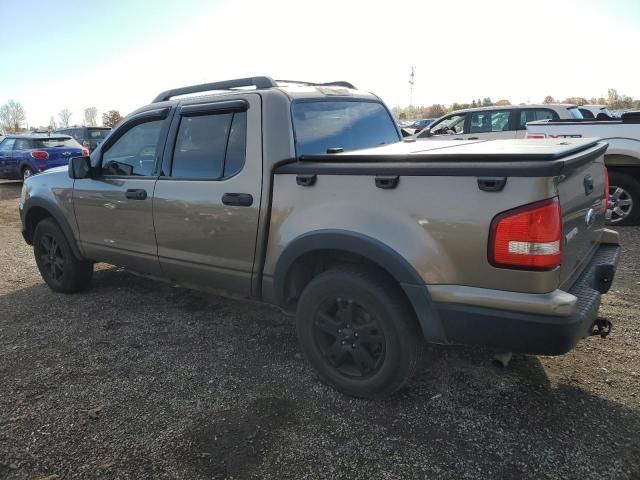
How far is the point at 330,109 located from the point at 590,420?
8.44 feet

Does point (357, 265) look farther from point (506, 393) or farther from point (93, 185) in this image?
point (93, 185)

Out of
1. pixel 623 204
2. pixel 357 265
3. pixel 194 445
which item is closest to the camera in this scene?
pixel 194 445

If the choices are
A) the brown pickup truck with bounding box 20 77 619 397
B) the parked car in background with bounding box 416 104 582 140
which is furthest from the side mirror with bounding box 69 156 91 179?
the parked car in background with bounding box 416 104 582 140

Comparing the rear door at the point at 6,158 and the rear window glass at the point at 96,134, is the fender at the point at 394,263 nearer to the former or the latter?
the rear door at the point at 6,158

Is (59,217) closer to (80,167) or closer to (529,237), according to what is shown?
(80,167)

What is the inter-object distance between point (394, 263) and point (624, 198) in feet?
18.8

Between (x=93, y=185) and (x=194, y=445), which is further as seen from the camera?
(x=93, y=185)

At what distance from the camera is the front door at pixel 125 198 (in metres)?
3.91

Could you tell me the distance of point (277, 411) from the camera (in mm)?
2863

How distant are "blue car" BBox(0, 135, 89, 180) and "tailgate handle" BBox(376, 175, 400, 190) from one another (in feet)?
41.6

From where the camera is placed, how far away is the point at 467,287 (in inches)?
94.1

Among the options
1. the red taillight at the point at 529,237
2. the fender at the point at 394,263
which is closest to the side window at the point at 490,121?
the fender at the point at 394,263

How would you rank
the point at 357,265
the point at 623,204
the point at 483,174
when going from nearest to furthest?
the point at 483,174, the point at 357,265, the point at 623,204

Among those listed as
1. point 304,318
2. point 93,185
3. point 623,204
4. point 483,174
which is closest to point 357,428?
point 304,318
